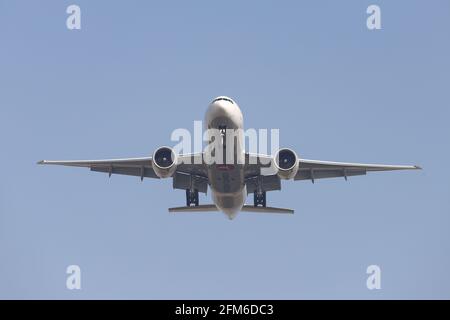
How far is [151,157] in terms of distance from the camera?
35375 millimetres

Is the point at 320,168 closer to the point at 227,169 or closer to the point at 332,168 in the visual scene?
the point at 332,168

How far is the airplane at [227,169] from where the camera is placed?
33.1 metres

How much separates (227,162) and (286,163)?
107 inches

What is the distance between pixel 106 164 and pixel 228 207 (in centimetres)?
639

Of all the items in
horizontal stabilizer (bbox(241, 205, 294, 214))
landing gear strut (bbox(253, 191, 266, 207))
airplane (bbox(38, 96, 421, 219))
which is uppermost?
airplane (bbox(38, 96, 421, 219))

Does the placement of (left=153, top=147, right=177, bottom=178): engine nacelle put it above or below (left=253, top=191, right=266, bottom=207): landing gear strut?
above

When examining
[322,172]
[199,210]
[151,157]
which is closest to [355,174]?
[322,172]

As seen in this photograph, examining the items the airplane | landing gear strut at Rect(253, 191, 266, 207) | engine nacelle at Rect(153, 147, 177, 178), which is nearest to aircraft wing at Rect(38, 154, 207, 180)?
the airplane

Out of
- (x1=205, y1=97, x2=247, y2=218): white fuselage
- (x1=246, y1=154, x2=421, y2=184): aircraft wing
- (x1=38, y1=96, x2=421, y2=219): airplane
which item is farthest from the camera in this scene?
(x1=246, y1=154, x2=421, y2=184): aircraft wing

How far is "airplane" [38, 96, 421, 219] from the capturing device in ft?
108

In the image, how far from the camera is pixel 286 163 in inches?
1346

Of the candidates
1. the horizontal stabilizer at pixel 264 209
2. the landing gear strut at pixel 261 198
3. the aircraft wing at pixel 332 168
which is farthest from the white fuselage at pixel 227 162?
the aircraft wing at pixel 332 168

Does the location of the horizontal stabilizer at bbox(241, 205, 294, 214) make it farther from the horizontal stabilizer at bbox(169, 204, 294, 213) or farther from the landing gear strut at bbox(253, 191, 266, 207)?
the landing gear strut at bbox(253, 191, 266, 207)

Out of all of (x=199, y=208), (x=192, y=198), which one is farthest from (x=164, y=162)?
(x=192, y=198)
